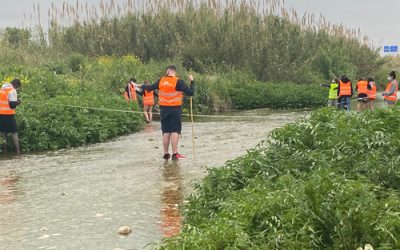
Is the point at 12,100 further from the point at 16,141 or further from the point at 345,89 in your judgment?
the point at 345,89

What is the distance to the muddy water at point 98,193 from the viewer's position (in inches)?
261

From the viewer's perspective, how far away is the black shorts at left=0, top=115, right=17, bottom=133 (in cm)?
1423

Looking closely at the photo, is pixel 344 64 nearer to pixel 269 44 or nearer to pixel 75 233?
pixel 269 44

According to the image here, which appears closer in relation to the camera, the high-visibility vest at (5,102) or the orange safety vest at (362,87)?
the high-visibility vest at (5,102)

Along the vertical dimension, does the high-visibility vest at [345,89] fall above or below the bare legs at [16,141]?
above

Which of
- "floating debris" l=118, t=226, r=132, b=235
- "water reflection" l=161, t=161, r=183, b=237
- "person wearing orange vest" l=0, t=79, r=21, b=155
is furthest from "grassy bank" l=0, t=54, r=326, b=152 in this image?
"floating debris" l=118, t=226, r=132, b=235

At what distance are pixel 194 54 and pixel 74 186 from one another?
26.7 meters

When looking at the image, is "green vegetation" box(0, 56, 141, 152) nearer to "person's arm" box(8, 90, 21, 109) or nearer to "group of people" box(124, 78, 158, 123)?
"group of people" box(124, 78, 158, 123)

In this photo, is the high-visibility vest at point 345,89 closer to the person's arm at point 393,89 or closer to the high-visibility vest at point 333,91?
the high-visibility vest at point 333,91

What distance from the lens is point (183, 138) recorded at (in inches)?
672

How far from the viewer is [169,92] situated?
1211 cm

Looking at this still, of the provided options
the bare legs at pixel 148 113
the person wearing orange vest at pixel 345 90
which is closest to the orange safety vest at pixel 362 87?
the person wearing orange vest at pixel 345 90

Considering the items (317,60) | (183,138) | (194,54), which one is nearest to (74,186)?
(183,138)

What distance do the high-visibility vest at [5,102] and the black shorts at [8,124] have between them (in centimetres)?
13
